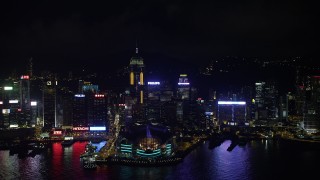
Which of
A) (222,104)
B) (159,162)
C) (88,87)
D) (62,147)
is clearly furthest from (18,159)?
(222,104)

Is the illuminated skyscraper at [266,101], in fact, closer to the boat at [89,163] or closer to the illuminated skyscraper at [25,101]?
the illuminated skyscraper at [25,101]

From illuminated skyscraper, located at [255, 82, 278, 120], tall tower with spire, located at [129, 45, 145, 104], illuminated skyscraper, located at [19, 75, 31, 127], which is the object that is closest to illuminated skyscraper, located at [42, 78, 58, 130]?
illuminated skyscraper, located at [19, 75, 31, 127]

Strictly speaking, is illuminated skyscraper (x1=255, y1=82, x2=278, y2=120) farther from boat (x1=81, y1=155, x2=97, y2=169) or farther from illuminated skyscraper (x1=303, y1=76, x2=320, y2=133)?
boat (x1=81, y1=155, x2=97, y2=169)

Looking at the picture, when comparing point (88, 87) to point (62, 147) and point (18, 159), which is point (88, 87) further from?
point (18, 159)

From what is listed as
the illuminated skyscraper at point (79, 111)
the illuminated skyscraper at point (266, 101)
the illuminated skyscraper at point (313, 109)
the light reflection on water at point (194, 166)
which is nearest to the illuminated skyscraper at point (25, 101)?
the illuminated skyscraper at point (79, 111)

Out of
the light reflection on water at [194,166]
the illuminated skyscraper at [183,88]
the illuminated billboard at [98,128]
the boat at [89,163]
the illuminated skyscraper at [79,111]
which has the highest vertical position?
the illuminated skyscraper at [183,88]
